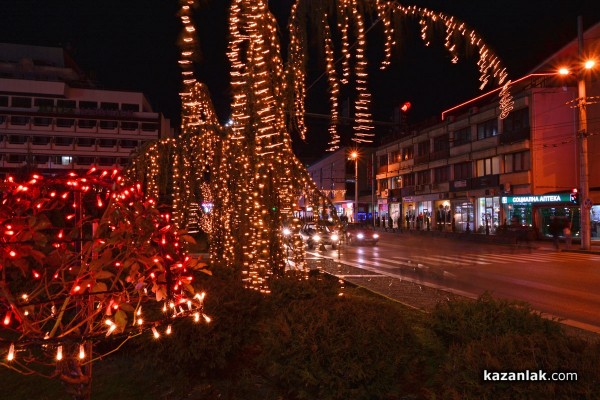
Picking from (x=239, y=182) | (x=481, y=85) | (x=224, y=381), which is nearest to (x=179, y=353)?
(x=224, y=381)

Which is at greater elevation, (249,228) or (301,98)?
(301,98)

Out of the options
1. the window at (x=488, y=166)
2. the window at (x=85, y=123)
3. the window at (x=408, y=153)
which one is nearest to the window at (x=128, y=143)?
the window at (x=85, y=123)

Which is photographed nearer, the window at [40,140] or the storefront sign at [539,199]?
the storefront sign at [539,199]

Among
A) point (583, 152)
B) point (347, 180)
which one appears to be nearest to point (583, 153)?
point (583, 152)

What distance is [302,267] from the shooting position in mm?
7328

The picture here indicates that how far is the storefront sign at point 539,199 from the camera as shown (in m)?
34.3

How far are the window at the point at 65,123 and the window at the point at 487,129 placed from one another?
2109 inches

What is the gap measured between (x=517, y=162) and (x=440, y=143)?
12.6 metres

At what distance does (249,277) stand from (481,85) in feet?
12.1

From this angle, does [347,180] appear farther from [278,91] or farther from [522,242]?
[278,91]

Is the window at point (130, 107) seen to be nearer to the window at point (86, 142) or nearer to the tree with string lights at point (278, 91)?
the window at point (86, 142)

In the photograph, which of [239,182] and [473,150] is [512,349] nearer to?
[239,182]

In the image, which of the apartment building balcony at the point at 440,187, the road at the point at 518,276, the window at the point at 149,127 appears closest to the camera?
the road at the point at 518,276

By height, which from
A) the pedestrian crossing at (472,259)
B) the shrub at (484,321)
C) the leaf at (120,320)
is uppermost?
the leaf at (120,320)
